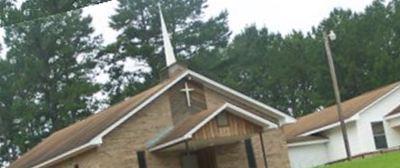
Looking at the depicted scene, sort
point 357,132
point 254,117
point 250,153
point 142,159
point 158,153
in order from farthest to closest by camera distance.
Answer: point 250,153 → point 158,153 → point 142,159 → point 254,117 → point 357,132

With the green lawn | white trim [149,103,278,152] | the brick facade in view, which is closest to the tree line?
the green lawn

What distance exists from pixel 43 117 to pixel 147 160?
567 centimetres

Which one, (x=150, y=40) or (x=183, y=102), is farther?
(x=183, y=102)

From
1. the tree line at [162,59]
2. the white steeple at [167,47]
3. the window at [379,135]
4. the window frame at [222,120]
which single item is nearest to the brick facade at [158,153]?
the window frame at [222,120]

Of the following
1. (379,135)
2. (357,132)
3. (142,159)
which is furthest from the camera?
(142,159)

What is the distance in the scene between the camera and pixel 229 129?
7762 millimetres

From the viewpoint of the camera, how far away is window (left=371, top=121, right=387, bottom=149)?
413 centimetres

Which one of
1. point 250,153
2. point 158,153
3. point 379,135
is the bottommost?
point 379,135

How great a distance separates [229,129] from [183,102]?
3.25 feet

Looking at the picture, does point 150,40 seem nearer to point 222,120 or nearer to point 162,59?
point 162,59

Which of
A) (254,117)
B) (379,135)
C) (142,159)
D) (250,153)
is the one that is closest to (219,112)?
(254,117)

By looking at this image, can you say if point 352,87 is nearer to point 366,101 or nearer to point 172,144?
point 366,101

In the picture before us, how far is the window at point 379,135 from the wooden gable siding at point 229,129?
3205mm

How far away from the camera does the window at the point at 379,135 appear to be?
413cm
